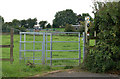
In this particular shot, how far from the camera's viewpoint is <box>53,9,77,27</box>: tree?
210 feet

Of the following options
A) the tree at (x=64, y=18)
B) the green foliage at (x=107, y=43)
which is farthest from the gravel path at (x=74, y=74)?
the tree at (x=64, y=18)

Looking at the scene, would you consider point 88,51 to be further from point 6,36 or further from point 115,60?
point 6,36

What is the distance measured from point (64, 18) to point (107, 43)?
200ft

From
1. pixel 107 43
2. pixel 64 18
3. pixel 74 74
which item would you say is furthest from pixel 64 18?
pixel 74 74

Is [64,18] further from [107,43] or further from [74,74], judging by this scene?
[74,74]

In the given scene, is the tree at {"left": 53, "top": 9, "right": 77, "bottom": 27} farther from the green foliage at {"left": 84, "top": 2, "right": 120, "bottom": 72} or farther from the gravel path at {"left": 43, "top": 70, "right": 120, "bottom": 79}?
the gravel path at {"left": 43, "top": 70, "right": 120, "bottom": 79}

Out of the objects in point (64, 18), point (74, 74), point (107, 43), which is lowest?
point (74, 74)

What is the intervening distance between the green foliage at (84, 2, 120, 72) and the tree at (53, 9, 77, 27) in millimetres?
53603

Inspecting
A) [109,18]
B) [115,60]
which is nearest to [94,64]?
[115,60]

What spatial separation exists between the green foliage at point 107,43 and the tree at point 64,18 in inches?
2110

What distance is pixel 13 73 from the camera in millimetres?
6934

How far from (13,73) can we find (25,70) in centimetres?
98

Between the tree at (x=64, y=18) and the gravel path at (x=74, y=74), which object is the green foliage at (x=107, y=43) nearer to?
the gravel path at (x=74, y=74)

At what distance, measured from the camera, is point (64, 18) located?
68.4 metres
